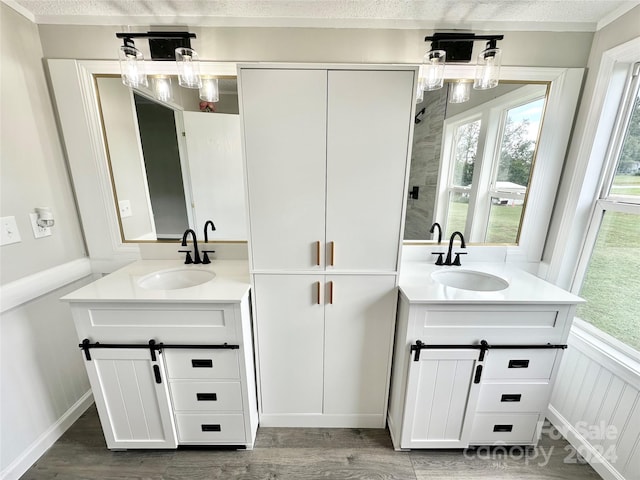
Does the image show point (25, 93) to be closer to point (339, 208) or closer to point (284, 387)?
point (339, 208)

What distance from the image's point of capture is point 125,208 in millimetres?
1656

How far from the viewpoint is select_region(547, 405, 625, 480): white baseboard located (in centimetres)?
124

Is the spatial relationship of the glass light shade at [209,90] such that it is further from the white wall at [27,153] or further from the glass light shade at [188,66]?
the white wall at [27,153]

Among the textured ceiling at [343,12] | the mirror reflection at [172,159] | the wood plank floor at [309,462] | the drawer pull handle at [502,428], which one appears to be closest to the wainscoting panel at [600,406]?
the wood plank floor at [309,462]

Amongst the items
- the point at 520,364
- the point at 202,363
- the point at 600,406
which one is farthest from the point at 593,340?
the point at 202,363

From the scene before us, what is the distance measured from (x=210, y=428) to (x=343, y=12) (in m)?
2.34

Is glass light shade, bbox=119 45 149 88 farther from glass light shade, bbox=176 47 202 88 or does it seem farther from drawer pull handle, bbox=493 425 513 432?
drawer pull handle, bbox=493 425 513 432

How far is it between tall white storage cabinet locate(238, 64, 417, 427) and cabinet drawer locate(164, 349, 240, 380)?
7.0 inches

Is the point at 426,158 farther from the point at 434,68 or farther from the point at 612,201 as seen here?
the point at 612,201

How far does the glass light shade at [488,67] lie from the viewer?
129cm

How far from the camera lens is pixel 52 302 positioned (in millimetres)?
1447

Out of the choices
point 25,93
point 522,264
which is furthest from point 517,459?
point 25,93

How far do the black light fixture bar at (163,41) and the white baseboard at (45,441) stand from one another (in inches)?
84.3

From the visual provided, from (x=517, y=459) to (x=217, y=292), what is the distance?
6.09 feet
